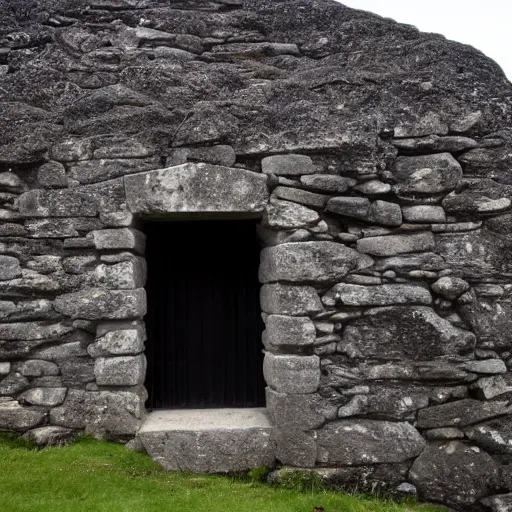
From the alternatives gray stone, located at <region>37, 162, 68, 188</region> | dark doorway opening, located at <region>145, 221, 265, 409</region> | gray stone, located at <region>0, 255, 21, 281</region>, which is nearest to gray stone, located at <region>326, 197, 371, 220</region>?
dark doorway opening, located at <region>145, 221, 265, 409</region>

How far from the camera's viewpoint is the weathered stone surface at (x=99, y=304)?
3914 mm

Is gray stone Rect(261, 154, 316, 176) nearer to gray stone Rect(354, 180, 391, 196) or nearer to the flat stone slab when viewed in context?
gray stone Rect(354, 180, 391, 196)

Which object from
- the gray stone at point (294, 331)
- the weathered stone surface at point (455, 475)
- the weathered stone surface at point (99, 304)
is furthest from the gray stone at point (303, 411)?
the weathered stone surface at point (99, 304)

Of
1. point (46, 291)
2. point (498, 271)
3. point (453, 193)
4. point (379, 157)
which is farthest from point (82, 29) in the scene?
point (498, 271)

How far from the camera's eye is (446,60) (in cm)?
425

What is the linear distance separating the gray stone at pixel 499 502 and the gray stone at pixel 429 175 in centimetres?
211

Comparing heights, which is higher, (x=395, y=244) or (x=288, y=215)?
(x=288, y=215)

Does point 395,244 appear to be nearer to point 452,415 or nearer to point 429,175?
point 429,175

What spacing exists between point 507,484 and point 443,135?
247 centimetres

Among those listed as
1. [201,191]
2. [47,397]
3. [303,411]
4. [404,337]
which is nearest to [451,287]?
Result: [404,337]

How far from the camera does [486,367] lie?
3873 mm

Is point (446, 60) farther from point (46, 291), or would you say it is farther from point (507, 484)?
point (46, 291)

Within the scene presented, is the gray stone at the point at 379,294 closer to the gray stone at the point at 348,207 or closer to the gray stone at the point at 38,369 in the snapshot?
the gray stone at the point at 348,207

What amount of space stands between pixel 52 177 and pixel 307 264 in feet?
6.36
